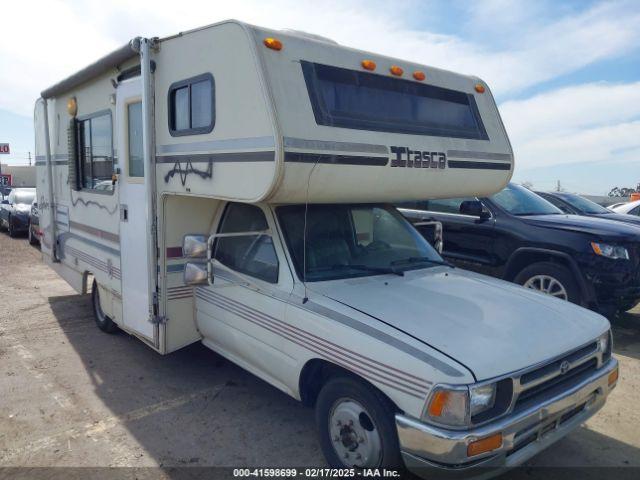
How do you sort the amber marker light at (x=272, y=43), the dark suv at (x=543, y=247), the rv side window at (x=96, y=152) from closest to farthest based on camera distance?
1. the amber marker light at (x=272, y=43)
2. the rv side window at (x=96, y=152)
3. the dark suv at (x=543, y=247)

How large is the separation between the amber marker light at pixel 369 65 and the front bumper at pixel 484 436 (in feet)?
8.28

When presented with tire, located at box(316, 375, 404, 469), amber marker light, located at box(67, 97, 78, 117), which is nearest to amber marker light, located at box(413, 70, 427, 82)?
tire, located at box(316, 375, 404, 469)

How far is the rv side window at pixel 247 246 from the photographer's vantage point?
12.9 ft

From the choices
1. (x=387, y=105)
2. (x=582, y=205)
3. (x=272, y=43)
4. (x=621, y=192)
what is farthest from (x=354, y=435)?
(x=621, y=192)

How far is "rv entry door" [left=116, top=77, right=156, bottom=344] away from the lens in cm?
470

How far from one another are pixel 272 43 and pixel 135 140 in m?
1.92

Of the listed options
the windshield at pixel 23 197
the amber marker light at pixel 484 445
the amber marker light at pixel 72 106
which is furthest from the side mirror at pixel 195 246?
the windshield at pixel 23 197

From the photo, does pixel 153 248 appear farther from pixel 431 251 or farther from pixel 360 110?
pixel 431 251

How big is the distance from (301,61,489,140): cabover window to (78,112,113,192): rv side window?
2708 millimetres

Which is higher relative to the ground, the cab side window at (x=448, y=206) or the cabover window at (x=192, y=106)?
the cabover window at (x=192, y=106)

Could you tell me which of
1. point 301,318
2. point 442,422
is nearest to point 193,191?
point 301,318

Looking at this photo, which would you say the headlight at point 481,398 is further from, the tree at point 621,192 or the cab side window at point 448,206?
the tree at point 621,192

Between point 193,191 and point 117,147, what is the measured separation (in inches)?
60.0

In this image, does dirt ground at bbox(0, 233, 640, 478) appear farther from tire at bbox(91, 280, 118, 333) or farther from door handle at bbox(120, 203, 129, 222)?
door handle at bbox(120, 203, 129, 222)
